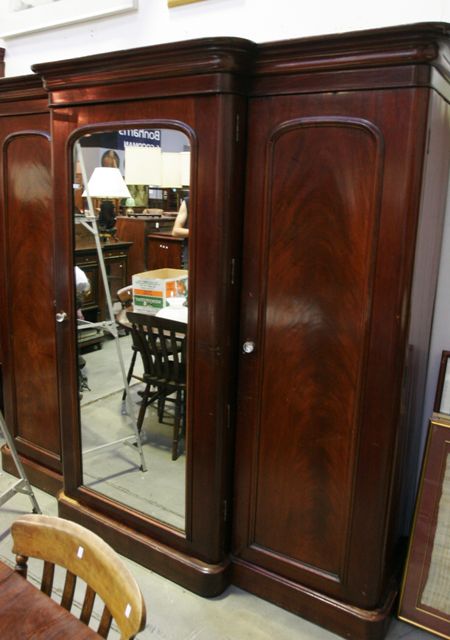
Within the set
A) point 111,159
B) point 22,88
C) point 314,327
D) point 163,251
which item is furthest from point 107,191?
point 314,327

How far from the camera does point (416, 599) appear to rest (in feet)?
6.23

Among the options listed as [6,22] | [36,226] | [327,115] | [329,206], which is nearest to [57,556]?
[329,206]

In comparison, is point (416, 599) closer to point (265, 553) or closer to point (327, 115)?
point (265, 553)

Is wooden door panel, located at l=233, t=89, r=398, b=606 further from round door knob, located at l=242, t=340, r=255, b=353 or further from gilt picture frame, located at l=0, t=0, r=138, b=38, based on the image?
gilt picture frame, located at l=0, t=0, r=138, b=38

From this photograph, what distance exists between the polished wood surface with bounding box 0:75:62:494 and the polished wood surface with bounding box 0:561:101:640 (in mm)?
1614

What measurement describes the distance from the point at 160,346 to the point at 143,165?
0.70m

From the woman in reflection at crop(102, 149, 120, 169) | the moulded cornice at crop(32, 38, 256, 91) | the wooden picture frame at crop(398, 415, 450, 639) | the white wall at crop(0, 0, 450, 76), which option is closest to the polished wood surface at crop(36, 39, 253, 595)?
the moulded cornice at crop(32, 38, 256, 91)

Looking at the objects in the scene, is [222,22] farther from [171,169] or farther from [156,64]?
[171,169]

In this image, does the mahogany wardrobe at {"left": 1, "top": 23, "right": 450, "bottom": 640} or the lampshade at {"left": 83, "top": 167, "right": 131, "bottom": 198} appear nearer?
the mahogany wardrobe at {"left": 1, "top": 23, "right": 450, "bottom": 640}

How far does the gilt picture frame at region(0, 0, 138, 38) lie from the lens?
7.47 ft

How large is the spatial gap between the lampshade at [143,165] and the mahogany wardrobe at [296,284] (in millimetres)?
110

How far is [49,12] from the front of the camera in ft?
8.23

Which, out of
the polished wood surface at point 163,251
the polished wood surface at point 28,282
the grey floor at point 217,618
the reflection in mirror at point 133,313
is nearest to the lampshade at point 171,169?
the reflection in mirror at point 133,313

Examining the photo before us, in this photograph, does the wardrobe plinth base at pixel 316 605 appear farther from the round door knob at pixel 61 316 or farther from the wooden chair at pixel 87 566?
the round door knob at pixel 61 316
